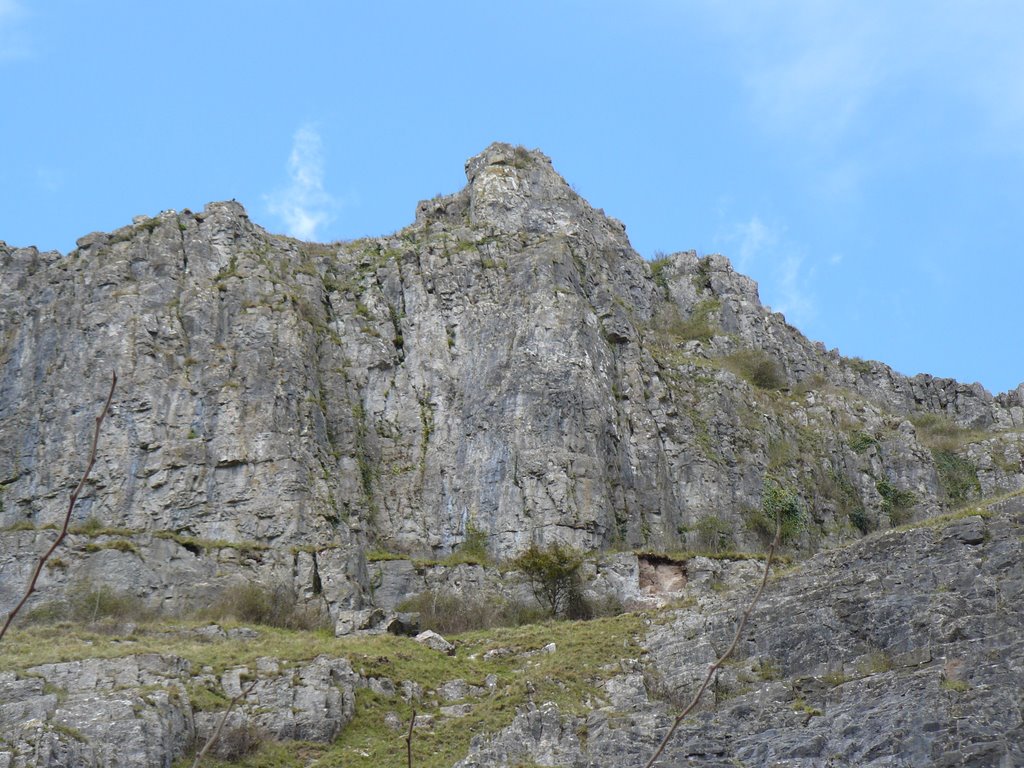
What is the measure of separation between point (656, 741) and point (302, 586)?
20907 millimetres

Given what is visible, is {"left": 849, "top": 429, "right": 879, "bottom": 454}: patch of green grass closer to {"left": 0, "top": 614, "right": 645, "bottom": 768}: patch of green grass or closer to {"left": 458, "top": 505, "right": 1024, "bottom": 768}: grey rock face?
{"left": 458, "top": 505, "right": 1024, "bottom": 768}: grey rock face

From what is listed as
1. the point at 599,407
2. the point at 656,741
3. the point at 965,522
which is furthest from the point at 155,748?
the point at 599,407

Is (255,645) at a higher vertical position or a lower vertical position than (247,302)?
lower

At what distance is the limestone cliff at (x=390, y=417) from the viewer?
49375 mm

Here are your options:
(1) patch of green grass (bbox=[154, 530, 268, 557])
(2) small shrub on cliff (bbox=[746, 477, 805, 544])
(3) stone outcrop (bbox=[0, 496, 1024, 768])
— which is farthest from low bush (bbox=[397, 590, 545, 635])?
(2) small shrub on cliff (bbox=[746, 477, 805, 544])

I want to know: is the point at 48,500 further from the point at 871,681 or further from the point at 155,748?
the point at 871,681

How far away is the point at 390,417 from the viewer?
2216 inches

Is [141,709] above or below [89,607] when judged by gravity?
below

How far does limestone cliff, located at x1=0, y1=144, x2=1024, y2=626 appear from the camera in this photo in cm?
4938

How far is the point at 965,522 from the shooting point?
36375 millimetres

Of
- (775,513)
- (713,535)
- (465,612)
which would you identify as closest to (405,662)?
(465,612)

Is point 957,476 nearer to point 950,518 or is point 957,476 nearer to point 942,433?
point 942,433

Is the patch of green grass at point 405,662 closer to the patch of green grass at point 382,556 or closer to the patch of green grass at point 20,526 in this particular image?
the patch of green grass at point 382,556

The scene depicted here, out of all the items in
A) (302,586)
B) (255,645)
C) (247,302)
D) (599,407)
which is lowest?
(255,645)
